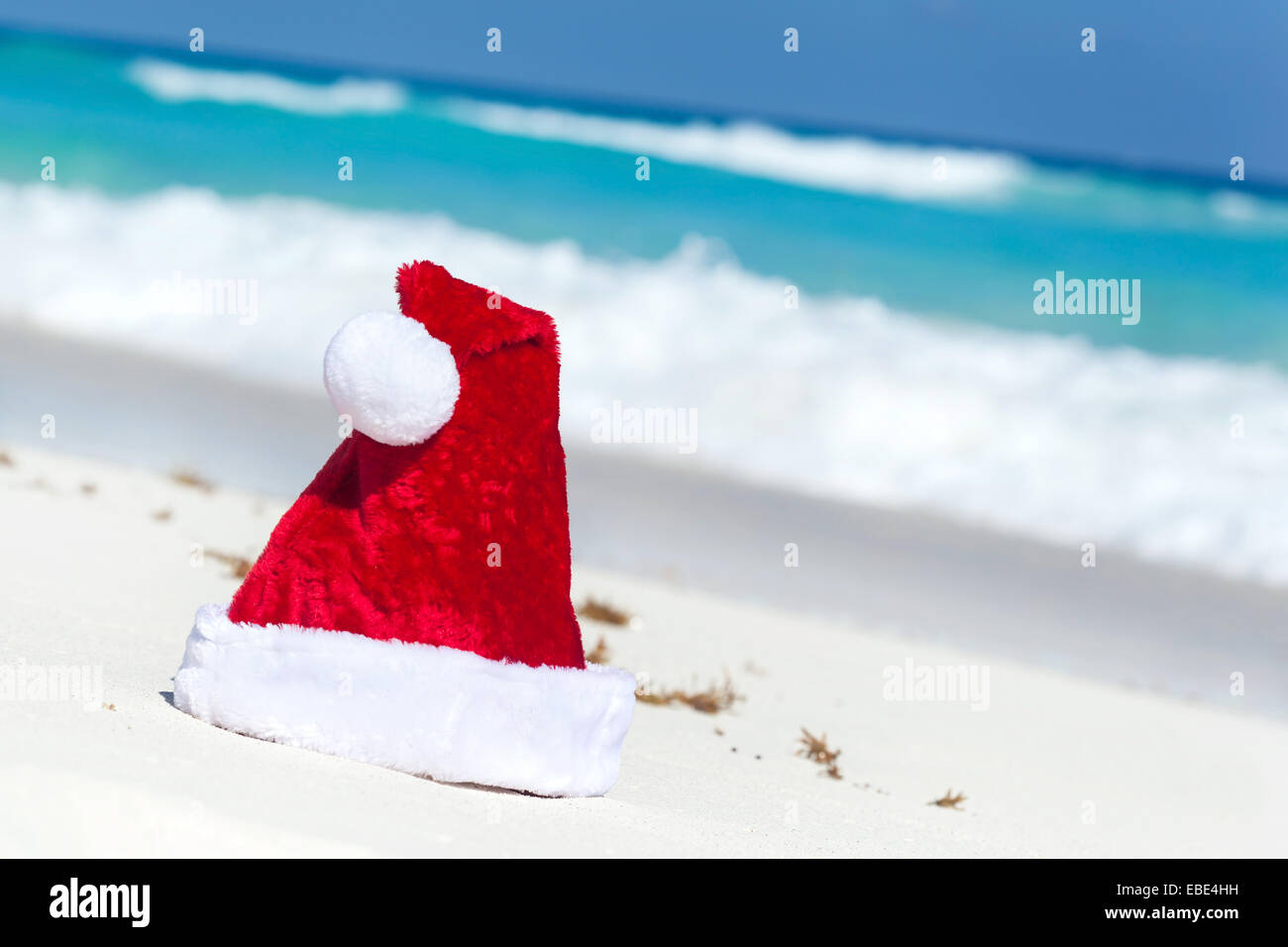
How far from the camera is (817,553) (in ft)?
19.8


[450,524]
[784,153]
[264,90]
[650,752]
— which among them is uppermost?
[264,90]

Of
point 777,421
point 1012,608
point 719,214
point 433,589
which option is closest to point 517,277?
point 719,214

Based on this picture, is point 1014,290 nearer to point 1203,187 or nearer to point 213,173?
point 1203,187

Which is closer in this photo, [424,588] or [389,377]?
[389,377]

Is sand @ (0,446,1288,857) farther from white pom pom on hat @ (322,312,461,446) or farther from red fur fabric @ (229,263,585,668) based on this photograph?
white pom pom on hat @ (322,312,461,446)

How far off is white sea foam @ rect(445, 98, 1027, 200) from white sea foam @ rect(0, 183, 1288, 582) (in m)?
5.21

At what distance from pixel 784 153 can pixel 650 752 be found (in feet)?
55.3

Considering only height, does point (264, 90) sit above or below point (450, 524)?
above

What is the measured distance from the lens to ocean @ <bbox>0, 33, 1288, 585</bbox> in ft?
27.1

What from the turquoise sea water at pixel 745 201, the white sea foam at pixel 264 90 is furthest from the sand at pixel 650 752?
the white sea foam at pixel 264 90

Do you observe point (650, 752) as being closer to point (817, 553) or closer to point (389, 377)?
point (389, 377)

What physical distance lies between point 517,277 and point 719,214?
11.9 feet

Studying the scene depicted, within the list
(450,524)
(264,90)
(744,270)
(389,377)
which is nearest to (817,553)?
(450,524)

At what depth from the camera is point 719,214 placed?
15375 millimetres
